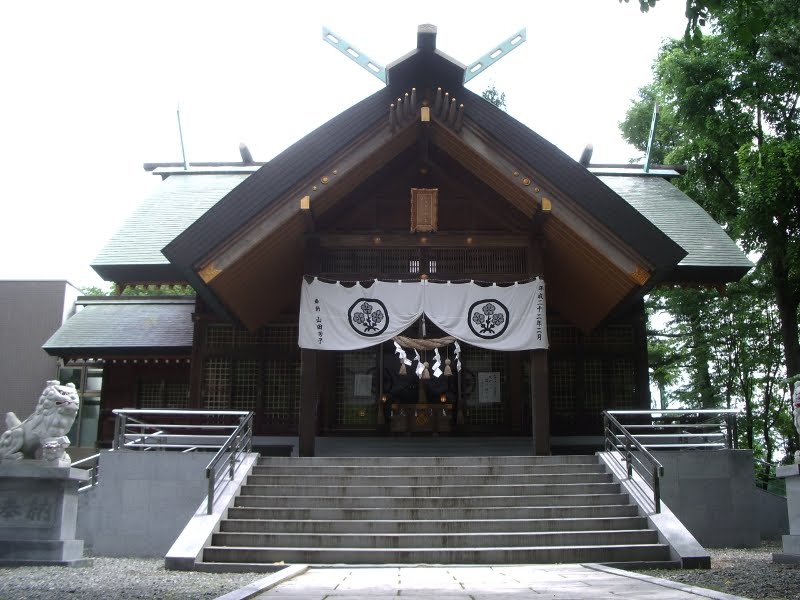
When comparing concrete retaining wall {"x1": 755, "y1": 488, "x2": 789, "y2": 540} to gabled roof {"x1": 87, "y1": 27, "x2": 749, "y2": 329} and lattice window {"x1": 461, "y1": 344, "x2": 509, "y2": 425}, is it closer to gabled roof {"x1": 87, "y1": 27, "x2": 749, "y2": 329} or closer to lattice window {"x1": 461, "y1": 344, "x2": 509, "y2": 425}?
gabled roof {"x1": 87, "y1": 27, "x2": 749, "y2": 329}

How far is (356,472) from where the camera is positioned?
37.2 ft

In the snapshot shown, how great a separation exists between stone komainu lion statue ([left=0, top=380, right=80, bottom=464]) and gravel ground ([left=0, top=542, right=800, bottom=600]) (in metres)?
1.37

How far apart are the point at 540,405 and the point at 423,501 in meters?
3.25

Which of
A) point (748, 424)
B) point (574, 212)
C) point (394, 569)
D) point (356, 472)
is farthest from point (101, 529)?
point (748, 424)

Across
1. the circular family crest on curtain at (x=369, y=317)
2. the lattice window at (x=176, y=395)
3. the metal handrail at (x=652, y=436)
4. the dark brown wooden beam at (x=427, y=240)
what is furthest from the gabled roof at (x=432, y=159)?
the lattice window at (x=176, y=395)

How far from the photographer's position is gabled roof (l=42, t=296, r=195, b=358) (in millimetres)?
17048

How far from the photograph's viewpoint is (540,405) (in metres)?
12.7

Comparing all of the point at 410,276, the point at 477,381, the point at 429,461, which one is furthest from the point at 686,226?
the point at 429,461

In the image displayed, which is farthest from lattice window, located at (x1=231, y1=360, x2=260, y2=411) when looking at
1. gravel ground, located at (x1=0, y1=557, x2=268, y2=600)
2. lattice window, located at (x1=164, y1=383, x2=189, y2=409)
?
gravel ground, located at (x1=0, y1=557, x2=268, y2=600)

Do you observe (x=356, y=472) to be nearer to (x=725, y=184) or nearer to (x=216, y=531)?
(x=216, y=531)

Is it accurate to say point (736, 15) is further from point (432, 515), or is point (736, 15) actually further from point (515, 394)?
point (515, 394)

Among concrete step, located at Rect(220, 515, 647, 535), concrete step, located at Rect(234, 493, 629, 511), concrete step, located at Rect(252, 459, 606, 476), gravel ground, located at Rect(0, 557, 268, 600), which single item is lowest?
gravel ground, located at Rect(0, 557, 268, 600)

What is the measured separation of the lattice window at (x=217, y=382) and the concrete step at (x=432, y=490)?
17.1 feet

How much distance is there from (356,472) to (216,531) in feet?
8.30
